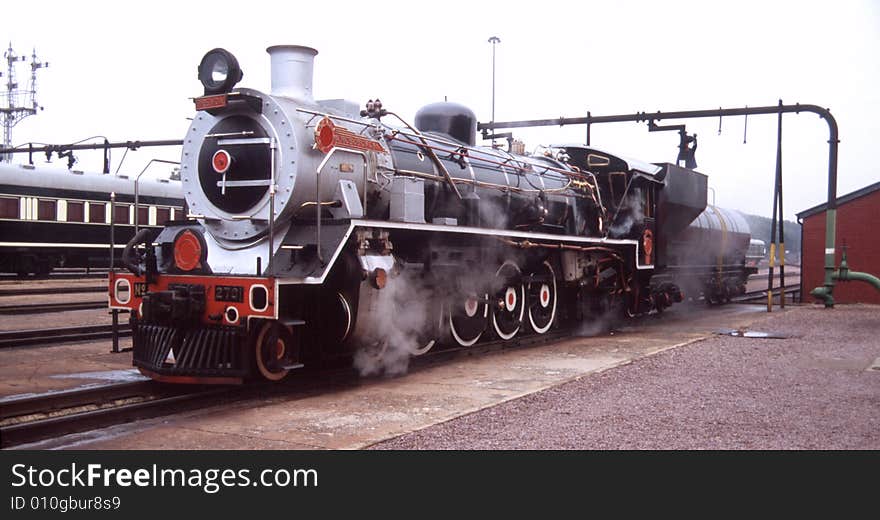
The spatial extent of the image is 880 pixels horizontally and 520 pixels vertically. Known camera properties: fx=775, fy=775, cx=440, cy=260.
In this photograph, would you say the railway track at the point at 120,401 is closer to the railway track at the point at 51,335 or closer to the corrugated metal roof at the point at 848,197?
the railway track at the point at 51,335

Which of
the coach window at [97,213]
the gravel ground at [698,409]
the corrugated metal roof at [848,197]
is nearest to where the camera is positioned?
the gravel ground at [698,409]

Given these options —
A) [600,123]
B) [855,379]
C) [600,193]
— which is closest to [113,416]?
[855,379]

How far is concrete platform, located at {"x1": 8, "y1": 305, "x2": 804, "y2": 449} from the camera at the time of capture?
5.89 m

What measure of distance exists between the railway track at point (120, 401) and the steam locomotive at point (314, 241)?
0.87ft

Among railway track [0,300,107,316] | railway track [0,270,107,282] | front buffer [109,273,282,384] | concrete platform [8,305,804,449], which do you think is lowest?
concrete platform [8,305,804,449]

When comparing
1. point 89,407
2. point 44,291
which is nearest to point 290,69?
point 89,407

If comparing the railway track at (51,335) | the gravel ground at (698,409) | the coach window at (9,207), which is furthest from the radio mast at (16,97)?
the gravel ground at (698,409)

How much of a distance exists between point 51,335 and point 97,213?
15150 millimetres

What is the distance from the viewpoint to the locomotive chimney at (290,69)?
8273 millimetres

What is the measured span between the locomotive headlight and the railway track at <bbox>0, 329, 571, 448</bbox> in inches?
121

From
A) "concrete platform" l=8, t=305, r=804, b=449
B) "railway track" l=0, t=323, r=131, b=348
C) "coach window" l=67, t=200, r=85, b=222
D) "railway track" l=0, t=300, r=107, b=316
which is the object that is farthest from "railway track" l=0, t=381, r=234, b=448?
"coach window" l=67, t=200, r=85, b=222

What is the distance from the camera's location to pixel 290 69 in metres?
8.31

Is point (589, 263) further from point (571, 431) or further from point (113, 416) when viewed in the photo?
point (113, 416)

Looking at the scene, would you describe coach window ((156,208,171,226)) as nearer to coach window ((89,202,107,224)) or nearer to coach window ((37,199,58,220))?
coach window ((89,202,107,224))
